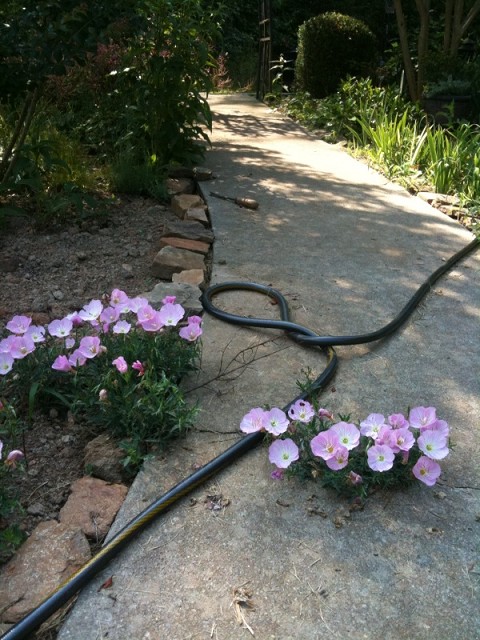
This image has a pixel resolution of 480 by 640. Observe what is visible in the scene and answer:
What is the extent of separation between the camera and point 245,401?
2.16m

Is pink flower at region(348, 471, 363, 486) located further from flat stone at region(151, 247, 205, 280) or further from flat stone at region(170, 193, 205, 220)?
flat stone at region(170, 193, 205, 220)

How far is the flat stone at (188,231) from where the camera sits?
3.39m

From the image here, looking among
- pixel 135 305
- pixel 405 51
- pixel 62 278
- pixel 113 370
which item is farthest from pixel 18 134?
pixel 405 51

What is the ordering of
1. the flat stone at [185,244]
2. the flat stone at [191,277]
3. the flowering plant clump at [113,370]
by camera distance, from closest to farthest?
the flowering plant clump at [113,370]
the flat stone at [191,277]
the flat stone at [185,244]

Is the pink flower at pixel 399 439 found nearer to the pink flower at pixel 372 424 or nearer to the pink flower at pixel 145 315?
the pink flower at pixel 372 424

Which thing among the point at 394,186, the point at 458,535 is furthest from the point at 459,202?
the point at 458,535

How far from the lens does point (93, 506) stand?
169cm

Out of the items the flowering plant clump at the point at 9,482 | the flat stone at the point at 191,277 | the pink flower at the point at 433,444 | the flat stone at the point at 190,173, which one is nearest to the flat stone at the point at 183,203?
the flat stone at the point at 190,173

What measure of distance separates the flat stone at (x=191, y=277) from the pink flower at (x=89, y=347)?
890 millimetres

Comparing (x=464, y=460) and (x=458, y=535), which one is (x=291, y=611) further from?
(x=464, y=460)

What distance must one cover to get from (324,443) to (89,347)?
78 centimetres

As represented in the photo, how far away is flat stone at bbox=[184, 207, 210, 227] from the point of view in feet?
12.2

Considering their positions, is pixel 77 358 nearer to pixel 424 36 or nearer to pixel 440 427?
pixel 440 427

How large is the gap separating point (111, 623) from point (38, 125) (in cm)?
316
